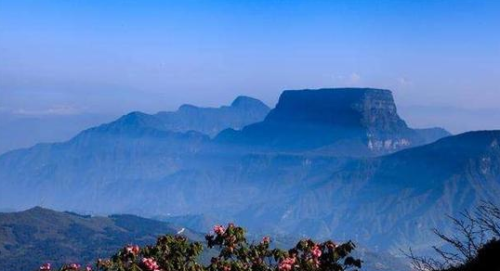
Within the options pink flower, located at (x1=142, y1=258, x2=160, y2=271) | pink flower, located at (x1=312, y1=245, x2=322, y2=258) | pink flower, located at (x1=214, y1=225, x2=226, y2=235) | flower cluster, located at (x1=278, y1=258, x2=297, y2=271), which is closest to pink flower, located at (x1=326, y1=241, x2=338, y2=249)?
pink flower, located at (x1=312, y1=245, x2=322, y2=258)

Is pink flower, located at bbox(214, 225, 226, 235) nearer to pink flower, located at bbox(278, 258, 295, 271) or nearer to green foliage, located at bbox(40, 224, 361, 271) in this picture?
green foliage, located at bbox(40, 224, 361, 271)

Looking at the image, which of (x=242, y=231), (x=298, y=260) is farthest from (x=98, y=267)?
(x=298, y=260)

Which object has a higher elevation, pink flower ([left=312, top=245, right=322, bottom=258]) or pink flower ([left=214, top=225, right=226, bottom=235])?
pink flower ([left=214, top=225, right=226, bottom=235])

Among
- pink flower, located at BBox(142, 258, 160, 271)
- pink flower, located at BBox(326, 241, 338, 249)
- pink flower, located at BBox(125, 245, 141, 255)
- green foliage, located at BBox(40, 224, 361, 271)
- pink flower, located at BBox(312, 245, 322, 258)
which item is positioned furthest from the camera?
pink flower, located at BBox(326, 241, 338, 249)

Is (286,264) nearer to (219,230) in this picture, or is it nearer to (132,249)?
(219,230)

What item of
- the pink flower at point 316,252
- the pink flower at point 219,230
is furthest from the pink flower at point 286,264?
the pink flower at point 219,230

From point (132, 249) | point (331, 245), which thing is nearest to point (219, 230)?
point (132, 249)

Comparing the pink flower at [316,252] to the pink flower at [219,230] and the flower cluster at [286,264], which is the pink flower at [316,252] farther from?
the pink flower at [219,230]

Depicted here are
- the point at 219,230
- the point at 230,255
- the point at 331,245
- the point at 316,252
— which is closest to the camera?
the point at 316,252


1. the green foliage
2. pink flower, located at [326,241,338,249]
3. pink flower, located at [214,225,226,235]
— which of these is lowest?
the green foliage

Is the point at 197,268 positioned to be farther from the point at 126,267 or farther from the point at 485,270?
the point at 485,270
